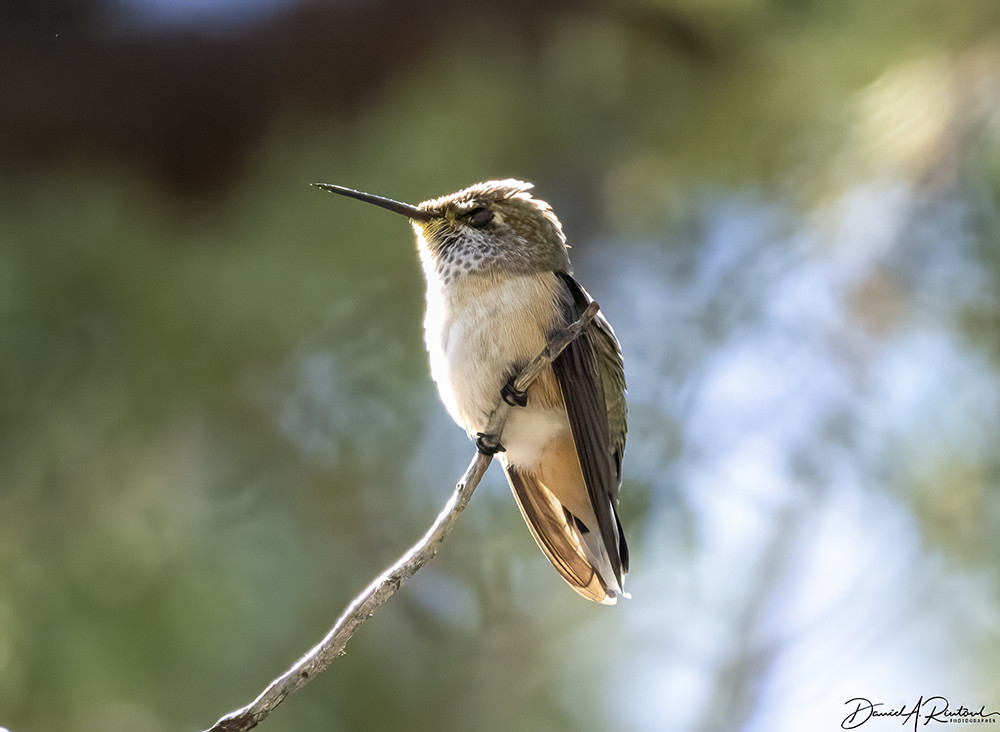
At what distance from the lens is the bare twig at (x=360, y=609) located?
73.0 inches

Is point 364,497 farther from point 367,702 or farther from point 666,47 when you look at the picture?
point 666,47

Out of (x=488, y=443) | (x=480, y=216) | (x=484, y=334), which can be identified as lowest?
(x=488, y=443)

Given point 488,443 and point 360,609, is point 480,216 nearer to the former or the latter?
point 488,443

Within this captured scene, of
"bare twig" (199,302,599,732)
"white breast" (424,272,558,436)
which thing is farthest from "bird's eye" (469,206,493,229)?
"bare twig" (199,302,599,732)

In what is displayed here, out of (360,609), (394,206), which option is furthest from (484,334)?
(360,609)

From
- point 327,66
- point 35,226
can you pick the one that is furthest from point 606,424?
point 35,226

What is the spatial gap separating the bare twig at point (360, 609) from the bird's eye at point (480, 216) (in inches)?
31.5

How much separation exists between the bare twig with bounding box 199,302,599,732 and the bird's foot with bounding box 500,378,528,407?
30cm

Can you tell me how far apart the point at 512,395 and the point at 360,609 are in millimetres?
899

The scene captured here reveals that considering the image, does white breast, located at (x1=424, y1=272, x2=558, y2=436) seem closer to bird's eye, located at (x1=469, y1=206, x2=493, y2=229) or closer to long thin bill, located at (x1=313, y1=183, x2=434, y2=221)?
bird's eye, located at (x1=469, y1=206, x2=493, y2=229)

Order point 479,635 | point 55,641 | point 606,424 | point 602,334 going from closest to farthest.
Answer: point 606,424
point 602,334
point 55,641
point 479,635

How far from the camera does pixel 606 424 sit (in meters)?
2.74

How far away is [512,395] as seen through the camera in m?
2.69

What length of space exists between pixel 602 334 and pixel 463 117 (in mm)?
2523
